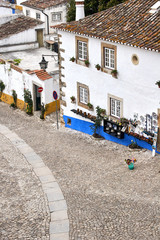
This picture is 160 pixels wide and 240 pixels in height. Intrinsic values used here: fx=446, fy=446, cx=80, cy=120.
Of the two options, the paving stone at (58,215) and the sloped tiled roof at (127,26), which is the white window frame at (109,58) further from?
the paving stone at (58,215)

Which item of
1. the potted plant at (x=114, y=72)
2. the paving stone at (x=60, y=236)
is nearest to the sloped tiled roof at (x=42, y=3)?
the potted plant at (x=114, y=72)

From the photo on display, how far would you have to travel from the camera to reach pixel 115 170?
22031mm

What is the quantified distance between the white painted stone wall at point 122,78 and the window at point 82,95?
0.28 metres

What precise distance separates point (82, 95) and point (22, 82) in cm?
620

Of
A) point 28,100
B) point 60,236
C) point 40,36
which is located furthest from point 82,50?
point 40,36

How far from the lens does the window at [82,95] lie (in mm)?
A: 26281

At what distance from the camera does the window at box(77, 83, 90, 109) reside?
26.3m

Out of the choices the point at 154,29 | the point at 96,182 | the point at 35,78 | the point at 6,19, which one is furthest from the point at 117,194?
the point at 6,19

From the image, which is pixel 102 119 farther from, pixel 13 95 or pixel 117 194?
pixel 13 95

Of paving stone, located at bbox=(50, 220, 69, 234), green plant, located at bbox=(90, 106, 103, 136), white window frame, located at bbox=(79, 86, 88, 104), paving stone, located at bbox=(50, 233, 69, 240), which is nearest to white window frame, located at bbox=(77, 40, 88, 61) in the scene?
white window frame, located at bbox=(79, 86, 88, 104)

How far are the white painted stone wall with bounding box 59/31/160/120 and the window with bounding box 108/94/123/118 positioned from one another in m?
0.23

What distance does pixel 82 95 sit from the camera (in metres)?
26.8

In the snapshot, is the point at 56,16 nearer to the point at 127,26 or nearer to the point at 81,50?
the point at 81,50

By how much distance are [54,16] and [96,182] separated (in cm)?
2806
